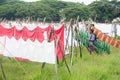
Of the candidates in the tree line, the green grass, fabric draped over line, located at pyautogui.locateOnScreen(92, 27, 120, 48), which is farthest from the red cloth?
the tree line

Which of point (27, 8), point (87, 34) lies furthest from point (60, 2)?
point (87, 34)

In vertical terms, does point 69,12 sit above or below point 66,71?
below

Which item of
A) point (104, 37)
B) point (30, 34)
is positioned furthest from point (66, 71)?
point (104, 37)

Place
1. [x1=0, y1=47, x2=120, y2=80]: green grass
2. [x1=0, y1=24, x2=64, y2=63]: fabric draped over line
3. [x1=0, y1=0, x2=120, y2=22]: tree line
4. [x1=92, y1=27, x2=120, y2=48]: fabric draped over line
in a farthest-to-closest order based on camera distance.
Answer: [x1=0, y1=0, x2=120, y2=22]: tree line → [x1=92, y1=27, x2=120, y2=48]: fabric draped over line → [x1=0, y1=24, x2=64, y2=63]: fabric draped over line → [x1=0, y1=47, x2=120, y2=80]: green grass

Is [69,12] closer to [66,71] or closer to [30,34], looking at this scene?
[30,34]

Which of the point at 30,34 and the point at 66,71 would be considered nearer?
the point at 66,71

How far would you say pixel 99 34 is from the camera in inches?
717

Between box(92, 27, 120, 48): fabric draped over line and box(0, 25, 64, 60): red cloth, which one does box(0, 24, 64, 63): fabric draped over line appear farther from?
box(92, 27, 120, 48): fabric draped over line

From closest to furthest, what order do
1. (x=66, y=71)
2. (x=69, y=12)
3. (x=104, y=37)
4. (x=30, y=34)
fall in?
(x=66, y=71) < (x=30, y=34) < (x=104, y=37) < (x=69, y=12)

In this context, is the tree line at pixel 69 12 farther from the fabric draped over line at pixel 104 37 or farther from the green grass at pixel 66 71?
the green grass at pixel 66 71

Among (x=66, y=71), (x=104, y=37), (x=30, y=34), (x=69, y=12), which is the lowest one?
(x=69, y=12)

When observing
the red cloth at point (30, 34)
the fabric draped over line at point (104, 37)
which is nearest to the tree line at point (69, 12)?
the fabric draped over line at point (104, 37)

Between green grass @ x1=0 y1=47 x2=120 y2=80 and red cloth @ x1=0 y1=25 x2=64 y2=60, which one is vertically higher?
red cloth @ x1=0 y1=25 x2=64 y2=60

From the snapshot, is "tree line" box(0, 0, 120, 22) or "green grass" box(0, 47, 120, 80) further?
"tree line" box(0, 0, 120, 22)
